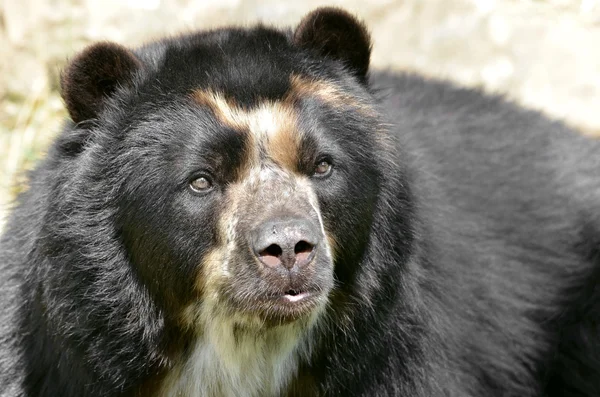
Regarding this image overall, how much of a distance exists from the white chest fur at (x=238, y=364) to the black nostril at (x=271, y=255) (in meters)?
0.67

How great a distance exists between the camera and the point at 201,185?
16.4ft

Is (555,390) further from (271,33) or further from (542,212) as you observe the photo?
(271,33)

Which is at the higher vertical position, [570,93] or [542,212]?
[570,93]

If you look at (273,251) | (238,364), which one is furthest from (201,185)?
(238,364)

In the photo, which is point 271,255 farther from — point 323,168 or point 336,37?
point 336,37

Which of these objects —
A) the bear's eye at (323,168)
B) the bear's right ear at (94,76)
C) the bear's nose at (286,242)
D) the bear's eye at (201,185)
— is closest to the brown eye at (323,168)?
the bear's eye at (323,168)

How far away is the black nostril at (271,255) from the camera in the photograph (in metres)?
4.72

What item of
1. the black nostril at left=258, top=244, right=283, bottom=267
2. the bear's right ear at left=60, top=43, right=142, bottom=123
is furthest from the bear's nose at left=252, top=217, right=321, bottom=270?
the bear's right ear at left=60, top=43, right=142, bottom=123

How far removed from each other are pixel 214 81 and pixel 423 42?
6.52 metres

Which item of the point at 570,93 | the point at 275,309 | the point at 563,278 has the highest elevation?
the point at 570,93

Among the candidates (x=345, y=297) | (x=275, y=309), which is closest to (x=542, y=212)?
(x=345, y=297)

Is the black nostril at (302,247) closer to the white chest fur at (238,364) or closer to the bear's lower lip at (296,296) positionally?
the bear's lower lip at (296,296)

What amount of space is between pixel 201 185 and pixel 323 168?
668 millimetres

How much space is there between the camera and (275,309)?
4887 mm
